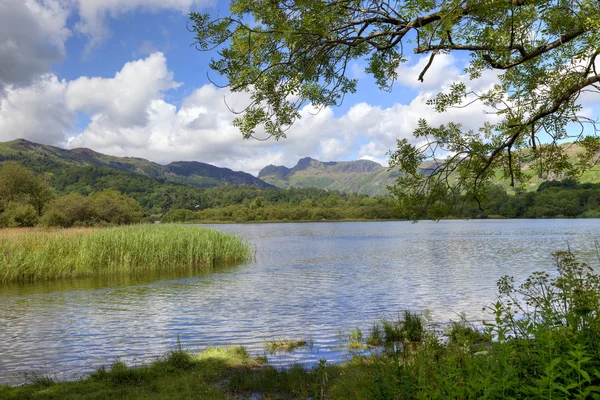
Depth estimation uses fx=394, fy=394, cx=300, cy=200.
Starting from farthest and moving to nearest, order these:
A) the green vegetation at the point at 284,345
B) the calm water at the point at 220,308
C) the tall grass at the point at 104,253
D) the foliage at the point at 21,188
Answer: the foliage at the point at 21,188 → the tall grass at the point at 104,253 → the calm water at the point at 220,308 → the green vegetation at the point at 284,345

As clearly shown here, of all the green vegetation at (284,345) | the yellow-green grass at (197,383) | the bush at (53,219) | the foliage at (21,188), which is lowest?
the green vegetation at (284,345)

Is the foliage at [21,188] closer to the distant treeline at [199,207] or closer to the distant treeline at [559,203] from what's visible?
the distant treeline at [199,207]

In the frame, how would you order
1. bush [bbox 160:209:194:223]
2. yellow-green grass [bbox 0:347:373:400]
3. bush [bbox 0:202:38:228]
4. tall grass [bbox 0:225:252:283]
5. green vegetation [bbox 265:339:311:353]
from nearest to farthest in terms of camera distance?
yellow-green grass [bbox 0:347:373:400] → green vegetation [bbox 265:339:311:353] → tall grass [bbox 0:225:252:283] → bush [bbox 0:202:38:228] → bush [bbox 160:209:194:223]

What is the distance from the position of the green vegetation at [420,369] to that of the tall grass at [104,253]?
62.1 feet

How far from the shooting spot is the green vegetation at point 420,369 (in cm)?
375

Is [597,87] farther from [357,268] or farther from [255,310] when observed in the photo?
[357,268]

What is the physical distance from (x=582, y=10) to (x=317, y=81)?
4322 millimetres

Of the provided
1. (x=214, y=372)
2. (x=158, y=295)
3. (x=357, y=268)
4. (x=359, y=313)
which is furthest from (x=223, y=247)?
(x=214, y=372)

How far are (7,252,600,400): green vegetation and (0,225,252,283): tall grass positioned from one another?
62.1 feet

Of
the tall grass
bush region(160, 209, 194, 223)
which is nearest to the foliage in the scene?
the tall grass

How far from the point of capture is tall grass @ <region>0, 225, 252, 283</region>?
2289 centimetres

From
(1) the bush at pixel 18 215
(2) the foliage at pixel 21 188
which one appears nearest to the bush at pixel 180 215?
(2) the foliage at pixel 21 188

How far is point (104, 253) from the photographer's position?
86.6ft

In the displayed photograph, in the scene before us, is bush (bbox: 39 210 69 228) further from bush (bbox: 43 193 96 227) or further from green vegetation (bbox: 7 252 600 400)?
green vegetation (bbox: 7 252 600 400)
